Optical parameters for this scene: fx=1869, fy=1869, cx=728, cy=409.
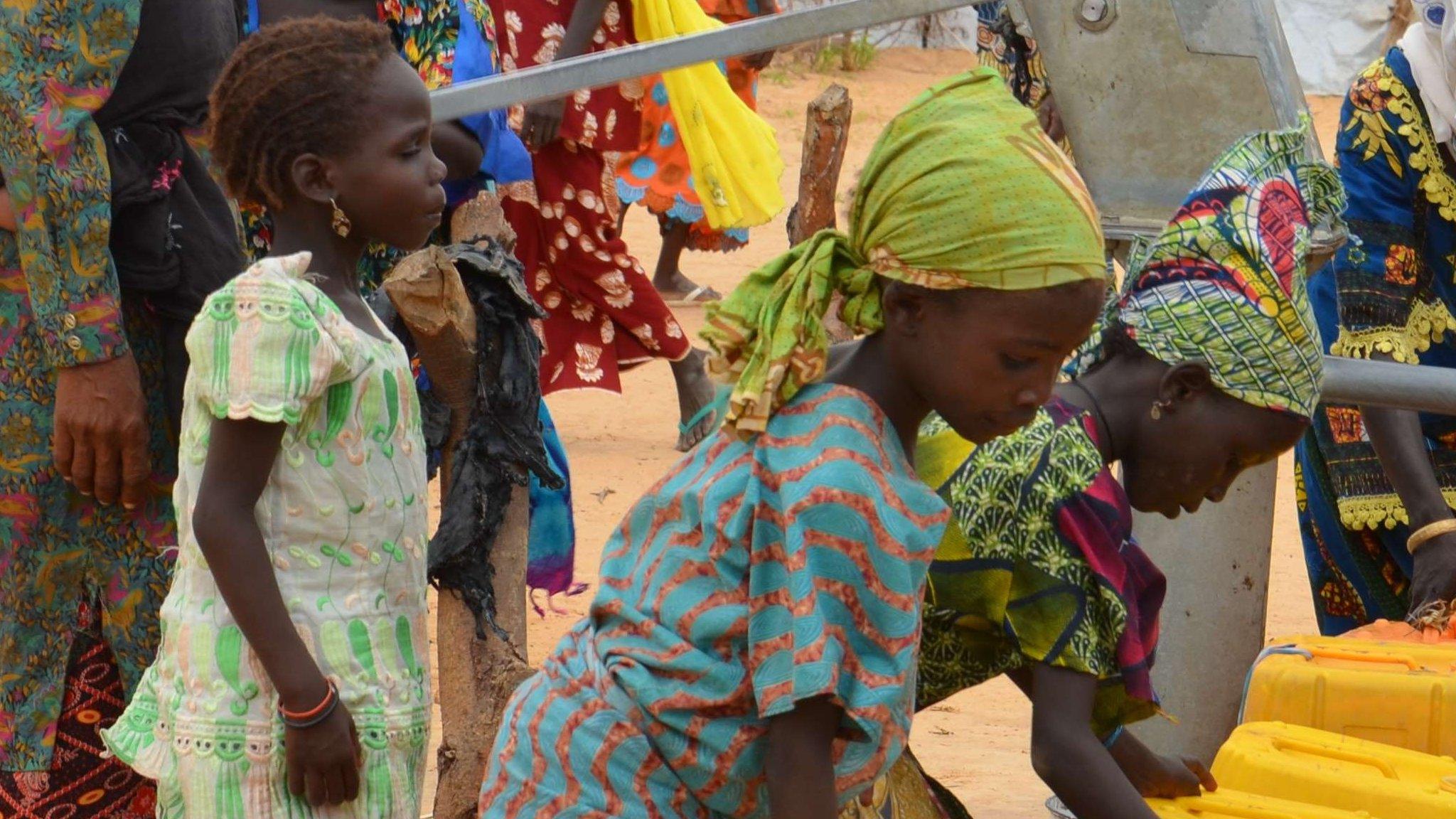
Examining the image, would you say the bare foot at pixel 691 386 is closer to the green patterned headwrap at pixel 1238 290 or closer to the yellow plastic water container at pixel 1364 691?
the yellow plastic water container at pixel 1364 691

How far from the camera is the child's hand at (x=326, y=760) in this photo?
2451mm

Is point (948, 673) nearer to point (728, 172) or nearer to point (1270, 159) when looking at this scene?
point (1270, 159)

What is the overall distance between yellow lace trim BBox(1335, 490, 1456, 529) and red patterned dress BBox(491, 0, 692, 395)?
274cm

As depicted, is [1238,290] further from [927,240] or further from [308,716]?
[308,716]

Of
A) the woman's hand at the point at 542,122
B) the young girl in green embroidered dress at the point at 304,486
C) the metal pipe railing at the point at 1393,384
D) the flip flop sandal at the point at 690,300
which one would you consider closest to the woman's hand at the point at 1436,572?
the metal pipe railing at the point at 1393,384

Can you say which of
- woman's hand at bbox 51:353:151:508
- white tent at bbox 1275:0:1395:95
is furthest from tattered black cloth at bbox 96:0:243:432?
white tent at bbox 1275:0:1395:95

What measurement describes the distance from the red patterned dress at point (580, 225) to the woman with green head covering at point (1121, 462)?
351cm

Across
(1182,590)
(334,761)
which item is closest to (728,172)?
(1182,590)

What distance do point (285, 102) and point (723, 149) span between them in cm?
399

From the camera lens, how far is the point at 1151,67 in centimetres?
325

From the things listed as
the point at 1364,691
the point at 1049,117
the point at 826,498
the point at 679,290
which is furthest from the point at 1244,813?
the point at 679,290

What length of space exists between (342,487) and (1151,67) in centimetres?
161

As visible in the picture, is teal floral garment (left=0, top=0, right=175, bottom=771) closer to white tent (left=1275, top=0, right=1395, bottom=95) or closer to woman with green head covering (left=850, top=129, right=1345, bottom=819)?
woman with green head covering (left=850, top=129, right=1345, bottom=819)

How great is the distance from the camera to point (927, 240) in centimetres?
196
